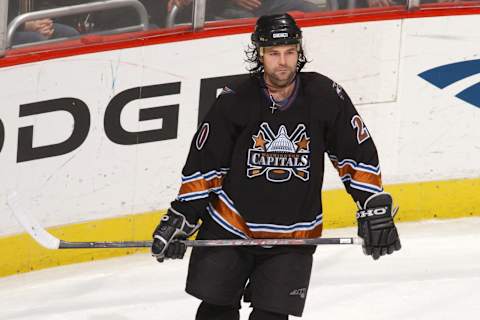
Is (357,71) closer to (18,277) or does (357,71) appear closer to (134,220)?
(134,220)

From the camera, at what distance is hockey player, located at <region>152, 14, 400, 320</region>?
3738 mm

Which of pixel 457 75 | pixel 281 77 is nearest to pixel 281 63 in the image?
pixel 281 77

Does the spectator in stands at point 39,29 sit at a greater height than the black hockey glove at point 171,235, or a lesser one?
greater

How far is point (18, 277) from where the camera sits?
5.47 m

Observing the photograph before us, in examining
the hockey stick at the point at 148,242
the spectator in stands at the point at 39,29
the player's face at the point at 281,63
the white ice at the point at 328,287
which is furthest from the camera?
the spectator in stands at the point at 39,29

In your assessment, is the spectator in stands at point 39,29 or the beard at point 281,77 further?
the spectator in stands at point 39,29

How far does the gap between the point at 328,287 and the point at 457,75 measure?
144 cm

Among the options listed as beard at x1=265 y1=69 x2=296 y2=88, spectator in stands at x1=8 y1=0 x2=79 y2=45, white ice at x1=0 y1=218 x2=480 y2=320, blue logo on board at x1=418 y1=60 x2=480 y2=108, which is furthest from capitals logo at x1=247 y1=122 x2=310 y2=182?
blue logo on board at x1=418 y1=60 x2=480 y2=108

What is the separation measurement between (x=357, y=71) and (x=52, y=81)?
1517mm

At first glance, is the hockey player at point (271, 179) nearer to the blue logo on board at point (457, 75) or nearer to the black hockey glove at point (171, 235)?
the black hockey glove at point (171, 235)

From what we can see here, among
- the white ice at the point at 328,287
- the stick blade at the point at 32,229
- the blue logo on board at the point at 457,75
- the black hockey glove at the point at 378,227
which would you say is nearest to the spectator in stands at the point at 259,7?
the blue logo on board at the point at 457,75

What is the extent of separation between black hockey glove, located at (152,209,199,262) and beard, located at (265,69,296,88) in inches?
20.1

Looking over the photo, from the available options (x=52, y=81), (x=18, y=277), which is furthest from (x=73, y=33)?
(x=18, y=277)

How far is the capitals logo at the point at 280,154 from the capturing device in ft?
12.3
